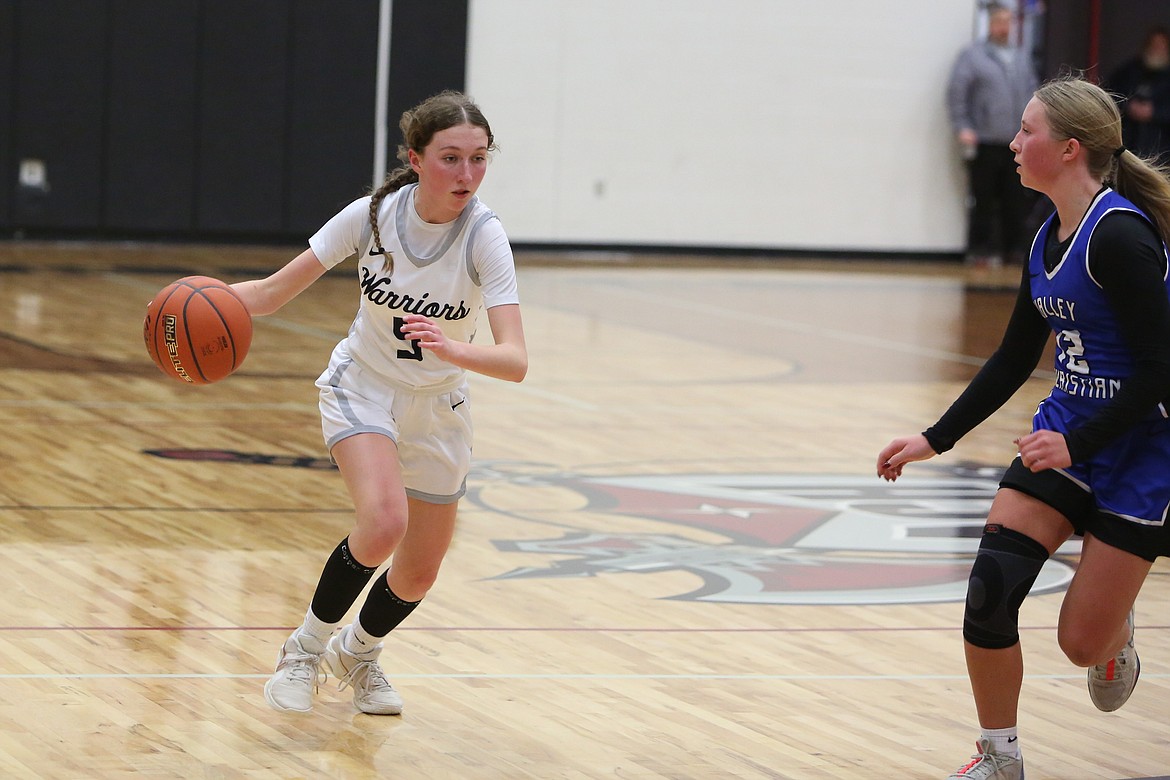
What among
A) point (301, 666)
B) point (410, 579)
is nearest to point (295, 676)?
point (301, 666)

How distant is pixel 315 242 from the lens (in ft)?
13.1

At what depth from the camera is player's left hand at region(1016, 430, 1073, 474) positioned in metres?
3.39

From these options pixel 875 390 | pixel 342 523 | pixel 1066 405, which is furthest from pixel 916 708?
pixel 875 390

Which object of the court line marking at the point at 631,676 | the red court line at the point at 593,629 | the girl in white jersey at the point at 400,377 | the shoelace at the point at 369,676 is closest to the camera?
the girl in white jersey at the point at 400,377

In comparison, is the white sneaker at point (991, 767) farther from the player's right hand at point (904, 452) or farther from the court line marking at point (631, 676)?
the court line marking at point (631, 676)

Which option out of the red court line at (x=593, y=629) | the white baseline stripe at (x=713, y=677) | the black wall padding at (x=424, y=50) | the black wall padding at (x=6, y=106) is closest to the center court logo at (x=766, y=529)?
the red court line at (x=593, y=629)

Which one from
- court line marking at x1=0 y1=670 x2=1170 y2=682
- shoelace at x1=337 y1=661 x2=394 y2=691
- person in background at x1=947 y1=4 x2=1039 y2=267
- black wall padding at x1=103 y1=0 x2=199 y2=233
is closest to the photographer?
shoelace at x1=337 y1=661 x2=394 y2=691

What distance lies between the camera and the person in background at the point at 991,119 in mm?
17812

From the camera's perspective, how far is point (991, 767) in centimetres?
353

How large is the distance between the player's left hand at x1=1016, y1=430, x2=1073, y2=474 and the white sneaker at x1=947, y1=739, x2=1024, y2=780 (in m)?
0.61

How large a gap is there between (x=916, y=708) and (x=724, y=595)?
1164 millimetres

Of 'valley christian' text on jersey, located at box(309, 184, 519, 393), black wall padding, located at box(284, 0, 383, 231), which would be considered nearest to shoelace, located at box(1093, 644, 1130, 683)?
'valley christian' text on jersey, located at box(309, 184, 519, 393)

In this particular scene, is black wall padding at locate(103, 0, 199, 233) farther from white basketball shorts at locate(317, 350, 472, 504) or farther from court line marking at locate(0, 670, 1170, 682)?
white basketball shorts at locate(317, 350, 472, 504)

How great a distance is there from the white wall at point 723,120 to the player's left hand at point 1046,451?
13.9 metres
